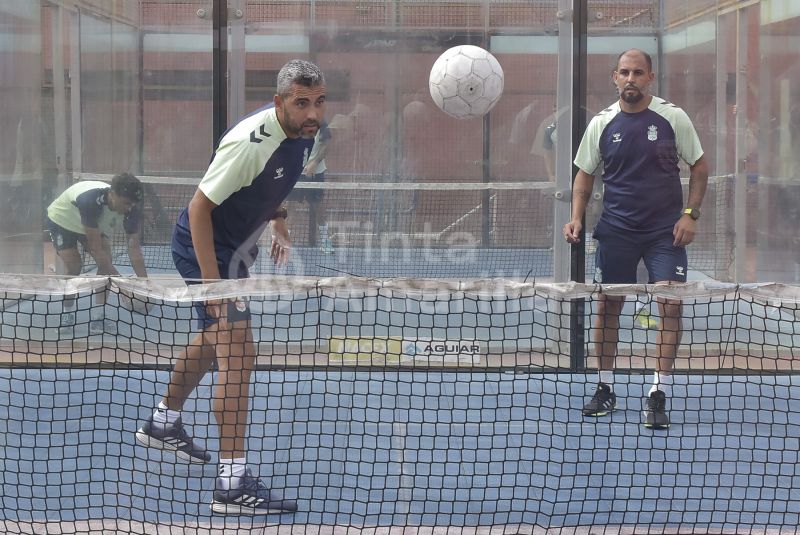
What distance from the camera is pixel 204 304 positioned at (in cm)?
454

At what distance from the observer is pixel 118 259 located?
24.5ft

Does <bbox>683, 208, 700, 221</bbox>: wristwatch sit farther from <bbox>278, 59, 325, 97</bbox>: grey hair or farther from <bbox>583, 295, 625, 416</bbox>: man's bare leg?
<bbox>278, 59, 325, 97</bbox>: grey hair

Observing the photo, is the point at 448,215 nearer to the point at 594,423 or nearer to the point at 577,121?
the point at 577,121

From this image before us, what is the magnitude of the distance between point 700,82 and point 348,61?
2.24m

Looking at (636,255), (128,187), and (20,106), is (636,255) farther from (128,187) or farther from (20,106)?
(20,106)

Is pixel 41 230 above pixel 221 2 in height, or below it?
below

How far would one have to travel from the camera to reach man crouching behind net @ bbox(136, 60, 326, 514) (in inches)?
180

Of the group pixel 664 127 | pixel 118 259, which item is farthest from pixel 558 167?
pixel 118 259

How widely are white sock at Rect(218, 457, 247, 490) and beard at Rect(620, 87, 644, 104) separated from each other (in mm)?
2895

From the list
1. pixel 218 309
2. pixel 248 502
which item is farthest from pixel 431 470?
pixel 218 309

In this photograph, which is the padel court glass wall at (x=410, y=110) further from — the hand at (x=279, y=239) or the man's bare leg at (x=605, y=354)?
the hand at (x=279, y=239)

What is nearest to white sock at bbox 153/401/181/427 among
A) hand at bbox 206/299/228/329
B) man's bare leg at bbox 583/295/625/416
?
hand at bbox 206/299/228/329

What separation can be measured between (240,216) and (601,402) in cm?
241

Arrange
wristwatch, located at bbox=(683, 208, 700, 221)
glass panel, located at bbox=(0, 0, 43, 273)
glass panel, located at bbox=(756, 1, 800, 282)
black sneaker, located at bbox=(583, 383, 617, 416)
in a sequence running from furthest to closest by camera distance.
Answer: glass panel, located at bbox=(0, 0, 43, 273) → glass panel, located at bbox=(756, 1, 800, 282) → black sneaker, located at bbox=(583, 383, 617, 416) → wristwatch, located at bbox=(683, 208, 700, 221)
